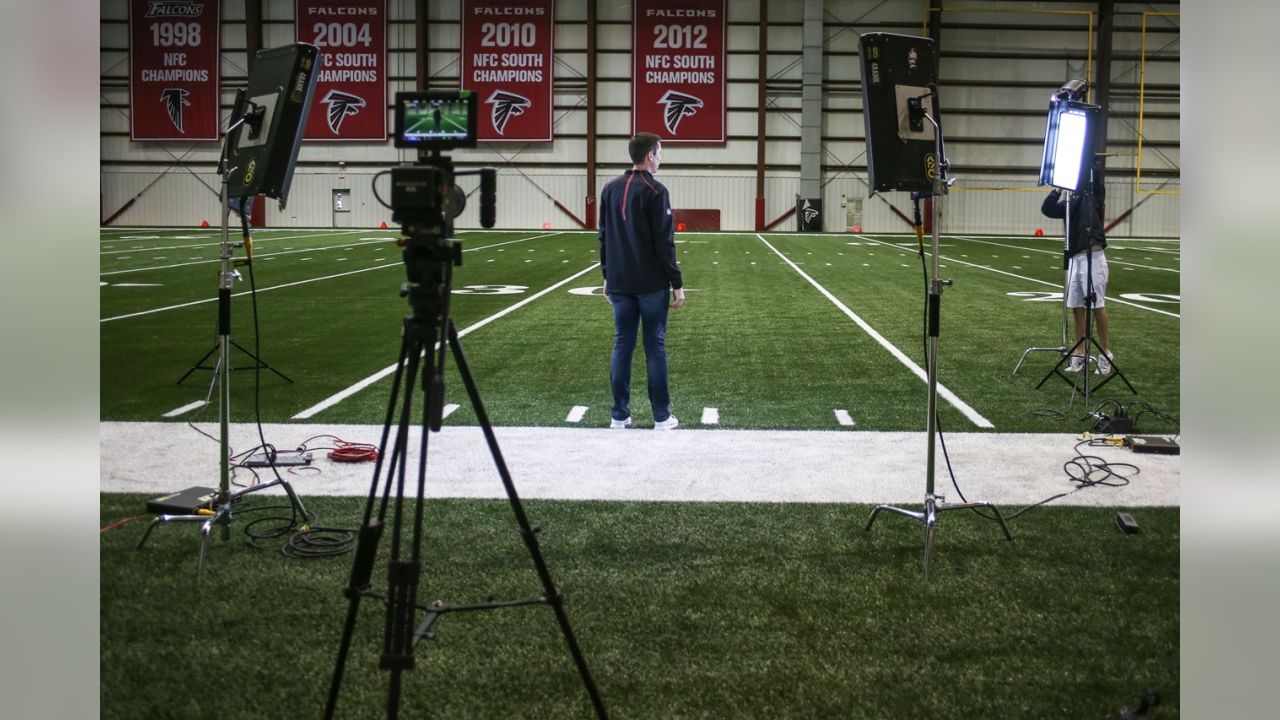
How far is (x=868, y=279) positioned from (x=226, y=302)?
17.5 meters

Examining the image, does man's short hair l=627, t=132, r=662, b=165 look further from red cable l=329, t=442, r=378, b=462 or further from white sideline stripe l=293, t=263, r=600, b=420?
red cable l=329, t=442, r=378, b=462

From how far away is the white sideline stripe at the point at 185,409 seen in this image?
867 cm

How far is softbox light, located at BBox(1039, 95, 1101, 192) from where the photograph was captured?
9688 mm

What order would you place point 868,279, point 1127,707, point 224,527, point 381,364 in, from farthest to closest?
point 868,279 → point 381,364 → point 224,527 → point 1127,707

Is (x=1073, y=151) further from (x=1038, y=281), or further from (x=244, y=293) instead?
(x=1038, y=281)

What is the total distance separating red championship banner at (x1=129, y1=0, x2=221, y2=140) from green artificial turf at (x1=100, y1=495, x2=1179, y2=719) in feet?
130

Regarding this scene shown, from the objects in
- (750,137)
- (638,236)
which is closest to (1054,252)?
(750,137)

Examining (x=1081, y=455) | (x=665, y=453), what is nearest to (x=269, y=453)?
(x=665, y=453)

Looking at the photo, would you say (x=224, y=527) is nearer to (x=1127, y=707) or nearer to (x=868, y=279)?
(x=1127, y=707)

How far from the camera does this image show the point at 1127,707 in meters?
3.80

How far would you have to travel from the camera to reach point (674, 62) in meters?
42.3

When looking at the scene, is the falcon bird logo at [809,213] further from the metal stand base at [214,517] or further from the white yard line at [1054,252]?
the metal stand base at [214,517]

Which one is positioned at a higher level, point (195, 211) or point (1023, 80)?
point (1023, 80)

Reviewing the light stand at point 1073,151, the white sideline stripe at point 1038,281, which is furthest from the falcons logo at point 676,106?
the light stand at point 1073,151
